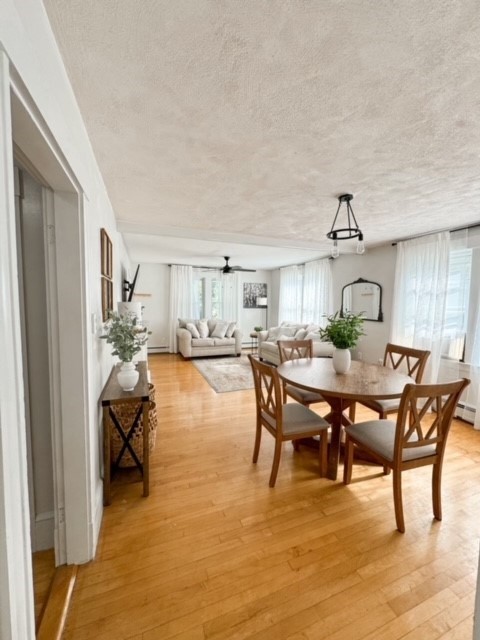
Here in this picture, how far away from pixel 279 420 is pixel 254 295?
612 centimetres

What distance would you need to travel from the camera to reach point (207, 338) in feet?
20.8

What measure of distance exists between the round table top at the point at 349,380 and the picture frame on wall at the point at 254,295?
5.16m

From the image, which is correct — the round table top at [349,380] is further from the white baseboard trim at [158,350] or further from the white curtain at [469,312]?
the white baseboard trim at [158,350]

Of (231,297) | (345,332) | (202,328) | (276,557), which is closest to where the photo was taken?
(276,557)

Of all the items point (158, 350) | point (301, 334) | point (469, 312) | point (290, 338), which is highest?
point (469, 312)

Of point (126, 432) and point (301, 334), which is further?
point (301, 334)

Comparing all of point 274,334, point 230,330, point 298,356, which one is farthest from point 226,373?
point 298,356

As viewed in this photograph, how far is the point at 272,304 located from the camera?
8008 millimetres

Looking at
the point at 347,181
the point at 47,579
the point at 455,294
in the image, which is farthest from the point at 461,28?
the point at 455,294

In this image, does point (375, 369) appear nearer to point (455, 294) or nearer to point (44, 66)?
point (455, 294)

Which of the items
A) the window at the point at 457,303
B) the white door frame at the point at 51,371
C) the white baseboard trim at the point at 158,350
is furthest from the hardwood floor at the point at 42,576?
the white baseboard trim at the point at 158,350

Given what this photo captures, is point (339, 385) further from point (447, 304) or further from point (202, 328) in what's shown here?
point (202, 328)

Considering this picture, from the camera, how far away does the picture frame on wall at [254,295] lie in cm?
784

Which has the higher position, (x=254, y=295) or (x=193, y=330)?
(x=254, y=295)
